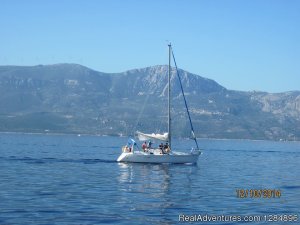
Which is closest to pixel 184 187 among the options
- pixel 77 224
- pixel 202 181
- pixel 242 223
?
Result: pixel 202 181

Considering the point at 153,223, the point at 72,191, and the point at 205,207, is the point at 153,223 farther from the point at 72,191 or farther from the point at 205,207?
the point at 72,191

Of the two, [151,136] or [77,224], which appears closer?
[77,224]

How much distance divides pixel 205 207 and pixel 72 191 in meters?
15.3

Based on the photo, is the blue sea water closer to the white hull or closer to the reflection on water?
the reflection on water

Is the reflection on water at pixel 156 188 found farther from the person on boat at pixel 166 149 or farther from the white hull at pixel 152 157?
the person on boat at pixel 166 149

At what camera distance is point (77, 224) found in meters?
36.2
